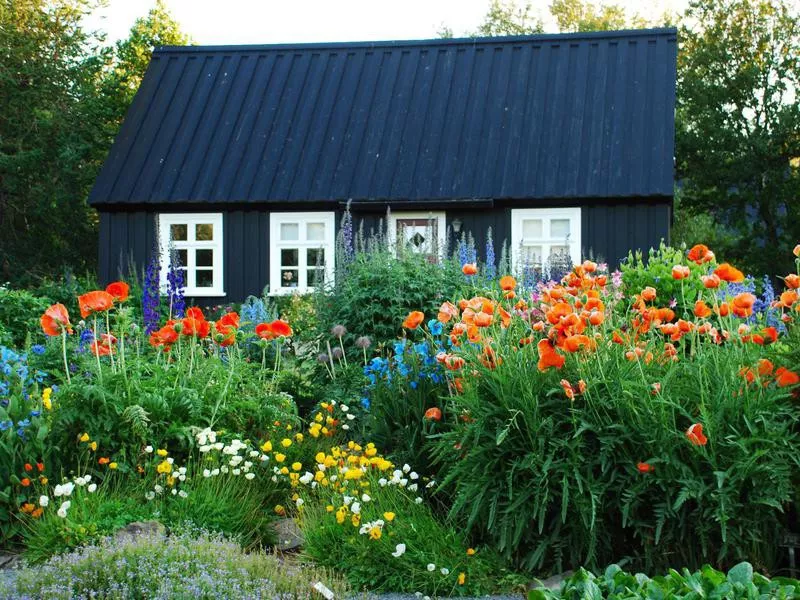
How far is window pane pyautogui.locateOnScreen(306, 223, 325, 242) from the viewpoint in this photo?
51.2 feet

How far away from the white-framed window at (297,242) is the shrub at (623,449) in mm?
10732

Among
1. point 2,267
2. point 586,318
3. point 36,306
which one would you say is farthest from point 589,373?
point 2,267

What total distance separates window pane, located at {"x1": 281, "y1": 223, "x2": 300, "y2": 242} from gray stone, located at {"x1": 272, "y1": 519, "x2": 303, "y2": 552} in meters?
10.4

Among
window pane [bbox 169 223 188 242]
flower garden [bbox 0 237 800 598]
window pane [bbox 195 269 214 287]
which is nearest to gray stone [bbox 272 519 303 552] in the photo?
flower garden [bbox 0 237 800 598]

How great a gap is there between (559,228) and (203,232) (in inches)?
227

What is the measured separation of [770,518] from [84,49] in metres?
21.6

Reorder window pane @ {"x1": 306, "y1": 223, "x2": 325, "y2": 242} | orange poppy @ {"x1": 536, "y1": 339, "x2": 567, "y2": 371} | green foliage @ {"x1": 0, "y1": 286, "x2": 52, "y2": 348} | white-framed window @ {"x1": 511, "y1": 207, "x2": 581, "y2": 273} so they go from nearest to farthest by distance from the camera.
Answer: orange poppy @ {"x1": 536, "y1": 339, "x2": 567, "y2": 371} < green foliage @ {"x1": 0, "y1": 286, "x2": 52, "y2": 348} < white-framed window @ {"x1": 511, "y1": 207, "x2": 581, "y2": 273} < window pane @ {"x1": 306, "y1": 223, "x2": 325, "y2": 242}

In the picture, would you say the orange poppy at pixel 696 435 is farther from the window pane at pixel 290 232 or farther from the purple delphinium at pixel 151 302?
the window pane at pixel 290 232

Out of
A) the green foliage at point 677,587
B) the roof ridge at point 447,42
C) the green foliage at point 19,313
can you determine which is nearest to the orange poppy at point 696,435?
the green foliage at point 677,587

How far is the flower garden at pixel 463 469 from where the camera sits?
14.1ft

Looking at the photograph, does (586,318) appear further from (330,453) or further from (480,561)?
(330,453)

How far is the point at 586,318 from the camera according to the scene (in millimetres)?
4715

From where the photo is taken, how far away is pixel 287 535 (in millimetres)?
5324

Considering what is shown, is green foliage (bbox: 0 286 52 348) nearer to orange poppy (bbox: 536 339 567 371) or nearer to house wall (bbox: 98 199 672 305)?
house wall (bbox: 98 199 672 305)
